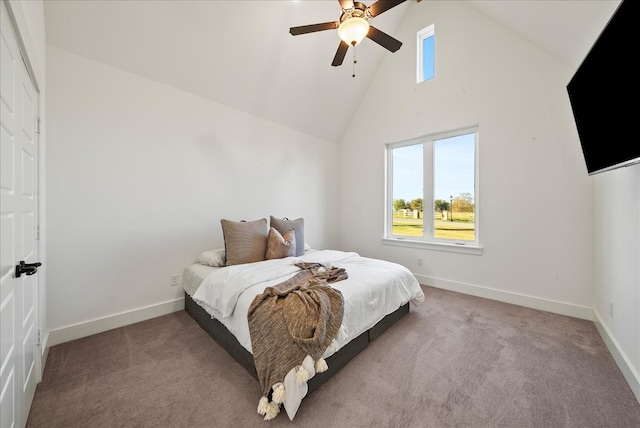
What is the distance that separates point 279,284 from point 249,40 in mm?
2715

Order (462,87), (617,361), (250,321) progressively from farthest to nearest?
(462,87) → (617,361) → (250,321)

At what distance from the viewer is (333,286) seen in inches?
77.3

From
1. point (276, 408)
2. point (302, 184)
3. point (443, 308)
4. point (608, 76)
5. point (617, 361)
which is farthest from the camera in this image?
point (302, 184)

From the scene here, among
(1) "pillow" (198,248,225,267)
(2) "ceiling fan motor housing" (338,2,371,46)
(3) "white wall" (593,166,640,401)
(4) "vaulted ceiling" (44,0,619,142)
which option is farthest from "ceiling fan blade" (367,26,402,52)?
(1) "pillow" (198,248,225,267)

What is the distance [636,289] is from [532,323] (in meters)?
1.01

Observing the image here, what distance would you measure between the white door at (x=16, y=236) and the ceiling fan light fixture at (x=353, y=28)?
6.24ft

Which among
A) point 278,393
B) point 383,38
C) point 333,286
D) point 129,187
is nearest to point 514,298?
point 333,286

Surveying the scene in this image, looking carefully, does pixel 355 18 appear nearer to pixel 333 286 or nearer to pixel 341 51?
pixel 341 51

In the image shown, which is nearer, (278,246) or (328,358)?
(328,358)

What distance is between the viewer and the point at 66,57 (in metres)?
2.14

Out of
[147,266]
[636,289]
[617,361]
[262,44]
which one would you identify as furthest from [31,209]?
[617,361]

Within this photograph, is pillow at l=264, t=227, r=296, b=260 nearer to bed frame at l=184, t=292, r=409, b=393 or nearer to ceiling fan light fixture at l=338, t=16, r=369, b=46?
bed frame at l=184, t=292, r=409, b=393

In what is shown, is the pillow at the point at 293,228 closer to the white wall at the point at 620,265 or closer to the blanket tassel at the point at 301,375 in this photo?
the blanket tassel at the point at 301,375

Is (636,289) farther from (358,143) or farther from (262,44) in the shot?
(262,44)
